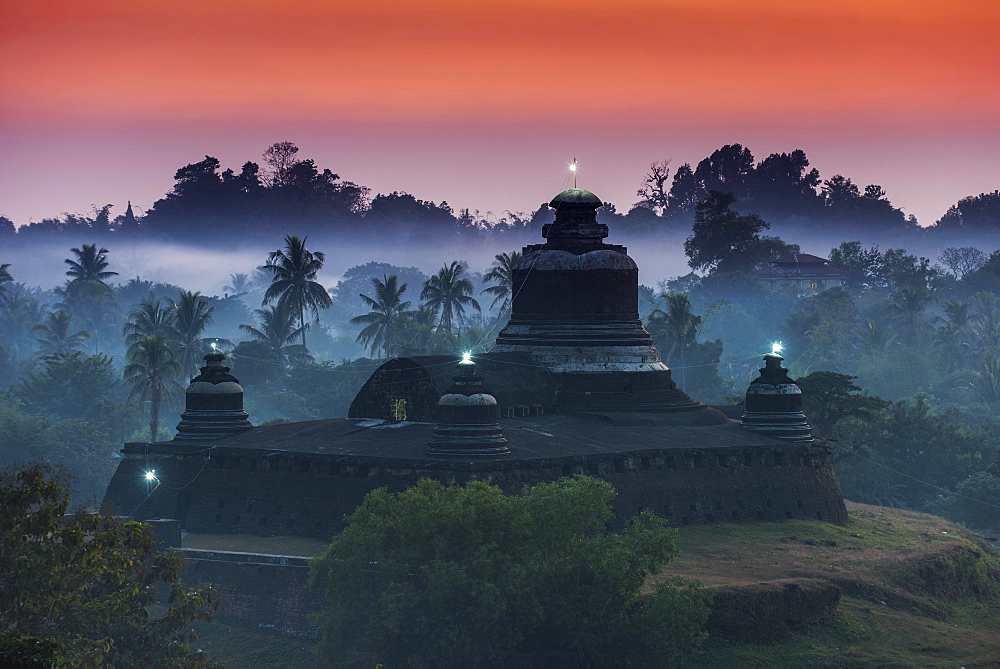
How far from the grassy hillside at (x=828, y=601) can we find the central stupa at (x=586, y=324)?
7.50 m

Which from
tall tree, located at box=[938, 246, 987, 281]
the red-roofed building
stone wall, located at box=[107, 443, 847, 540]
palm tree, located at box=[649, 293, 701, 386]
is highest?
tall tree, located at box=[938, 246, 987, 281]

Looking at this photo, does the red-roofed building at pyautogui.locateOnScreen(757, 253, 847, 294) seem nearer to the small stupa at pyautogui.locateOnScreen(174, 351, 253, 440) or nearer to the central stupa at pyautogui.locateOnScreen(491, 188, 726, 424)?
the central stupa at pyautogui.locateOnScreen(491, 188, 726, 424)

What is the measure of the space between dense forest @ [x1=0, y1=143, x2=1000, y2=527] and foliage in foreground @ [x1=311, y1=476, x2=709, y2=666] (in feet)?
99.9

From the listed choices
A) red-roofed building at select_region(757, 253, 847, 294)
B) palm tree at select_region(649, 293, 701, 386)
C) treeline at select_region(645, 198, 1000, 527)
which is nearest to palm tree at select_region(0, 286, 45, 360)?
treeline at select_region(645, 198, 1000, 527)

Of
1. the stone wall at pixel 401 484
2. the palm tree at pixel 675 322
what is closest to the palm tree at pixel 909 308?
the palm tree at pixel 675 322

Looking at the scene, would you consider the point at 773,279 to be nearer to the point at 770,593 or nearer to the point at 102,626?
the point at 770,593

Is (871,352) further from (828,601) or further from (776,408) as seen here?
(828,601)

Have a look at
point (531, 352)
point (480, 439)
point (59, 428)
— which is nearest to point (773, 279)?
point (59, 428)

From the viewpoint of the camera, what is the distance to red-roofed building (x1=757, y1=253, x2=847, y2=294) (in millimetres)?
152250

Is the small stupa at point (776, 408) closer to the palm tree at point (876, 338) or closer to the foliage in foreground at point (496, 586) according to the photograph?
the foliage in foreground at point (496, 586)

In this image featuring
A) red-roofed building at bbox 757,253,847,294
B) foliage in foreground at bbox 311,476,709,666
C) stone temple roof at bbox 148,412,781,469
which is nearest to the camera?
foliage in foreground at bbox 311,476,709,666

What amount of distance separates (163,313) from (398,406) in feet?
149

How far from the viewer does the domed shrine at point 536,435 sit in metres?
48.4

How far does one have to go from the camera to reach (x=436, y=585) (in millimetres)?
40719
